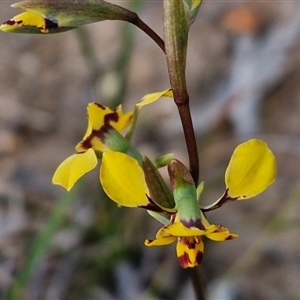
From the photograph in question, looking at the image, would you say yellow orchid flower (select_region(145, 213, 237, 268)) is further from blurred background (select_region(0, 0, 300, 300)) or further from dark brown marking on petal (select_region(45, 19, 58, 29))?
blurred background (select_region(0, 0, 300, 300))

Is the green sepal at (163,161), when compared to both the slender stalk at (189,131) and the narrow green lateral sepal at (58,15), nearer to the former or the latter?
the slender stalk at (189,131)

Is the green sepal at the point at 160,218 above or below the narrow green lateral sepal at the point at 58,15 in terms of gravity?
below

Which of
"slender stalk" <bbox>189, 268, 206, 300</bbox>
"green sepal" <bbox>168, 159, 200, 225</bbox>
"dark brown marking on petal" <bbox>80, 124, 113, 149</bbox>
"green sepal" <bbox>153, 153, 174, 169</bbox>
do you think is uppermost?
"dark brown marking on petal" <bbox>80, 124, 113, 149</bbox>

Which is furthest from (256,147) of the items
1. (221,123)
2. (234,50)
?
(234,50)

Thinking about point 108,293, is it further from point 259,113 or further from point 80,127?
point 259,113

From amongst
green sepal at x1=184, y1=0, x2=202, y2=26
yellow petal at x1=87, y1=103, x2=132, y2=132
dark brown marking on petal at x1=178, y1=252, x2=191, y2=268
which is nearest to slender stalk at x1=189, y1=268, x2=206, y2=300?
dark brown marking on petal at x1=178, y1=252, x2=191, y2=268

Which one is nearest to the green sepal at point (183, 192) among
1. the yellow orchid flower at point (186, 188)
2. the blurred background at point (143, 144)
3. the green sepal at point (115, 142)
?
the yellow orchid flower at point (186, 188)

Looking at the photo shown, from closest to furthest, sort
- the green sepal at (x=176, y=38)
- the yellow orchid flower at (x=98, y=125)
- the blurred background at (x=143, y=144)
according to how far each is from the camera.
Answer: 1. the green sepal at (x=176, y=38)
2. the yellow orchid flower at (x=98, y=125)
3. the blurred background at (x=143, y=144)
